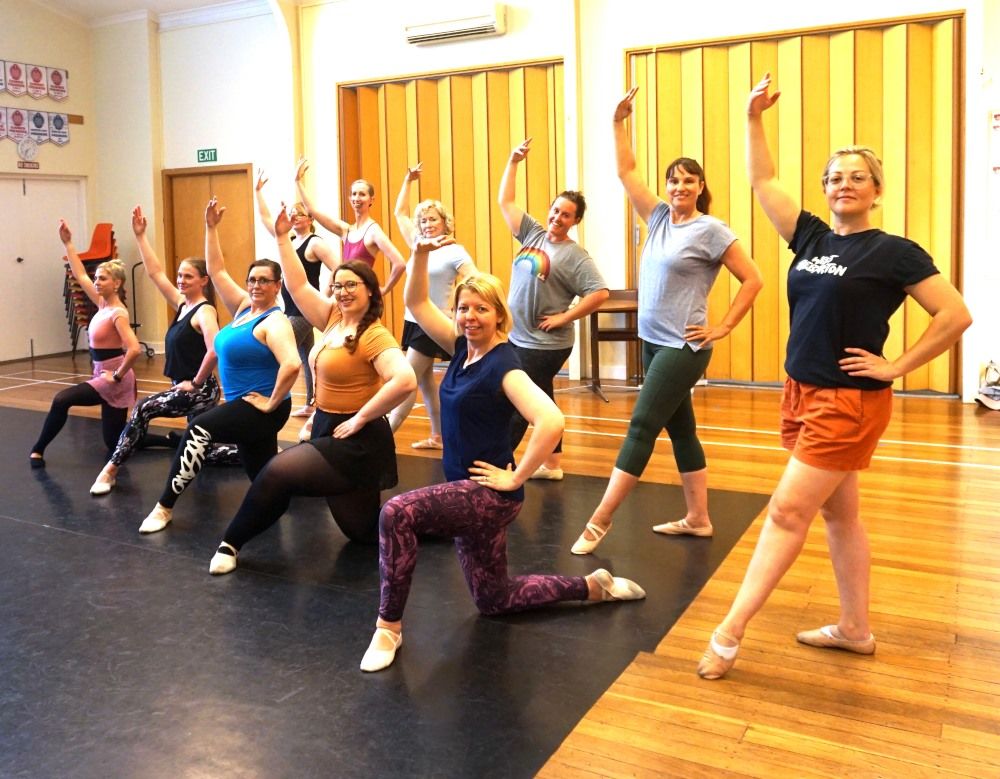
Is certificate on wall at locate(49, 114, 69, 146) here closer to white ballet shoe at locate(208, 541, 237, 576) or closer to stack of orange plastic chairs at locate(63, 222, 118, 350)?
stack of orange plastic chairs at locate(63, 222, 118, 350)

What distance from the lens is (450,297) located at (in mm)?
4918

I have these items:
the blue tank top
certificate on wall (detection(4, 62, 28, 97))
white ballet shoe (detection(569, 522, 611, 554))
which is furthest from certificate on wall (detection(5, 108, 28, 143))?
white ballet shoe (detection(569, 522, 611, 554))

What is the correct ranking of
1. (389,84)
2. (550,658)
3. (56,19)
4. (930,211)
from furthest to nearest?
(56,19), (389,84), (930,211), (550,658)

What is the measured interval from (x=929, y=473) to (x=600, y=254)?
3.78 metres

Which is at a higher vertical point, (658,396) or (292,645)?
(658,396)

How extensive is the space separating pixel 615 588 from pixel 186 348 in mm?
2816

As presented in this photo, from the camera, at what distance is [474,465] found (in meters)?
2.77

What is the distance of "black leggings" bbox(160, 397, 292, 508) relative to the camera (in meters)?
3.95

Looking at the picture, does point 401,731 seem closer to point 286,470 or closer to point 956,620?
point 286,470

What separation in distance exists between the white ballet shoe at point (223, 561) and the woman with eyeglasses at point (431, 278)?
1.14 meters

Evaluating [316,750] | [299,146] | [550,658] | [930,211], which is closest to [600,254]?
[930,211]

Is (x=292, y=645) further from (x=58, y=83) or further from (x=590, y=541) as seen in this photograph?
(x=58, y=83)

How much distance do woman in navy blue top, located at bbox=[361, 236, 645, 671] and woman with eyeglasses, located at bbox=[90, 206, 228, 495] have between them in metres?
2.23

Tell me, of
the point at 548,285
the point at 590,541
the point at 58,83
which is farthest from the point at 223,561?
the point at 58,83
